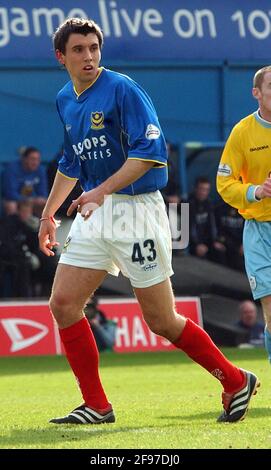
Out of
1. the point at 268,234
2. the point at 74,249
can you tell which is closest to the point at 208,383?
the point at 268,234

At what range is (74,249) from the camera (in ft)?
27.2

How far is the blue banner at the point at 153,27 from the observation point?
17.7 m

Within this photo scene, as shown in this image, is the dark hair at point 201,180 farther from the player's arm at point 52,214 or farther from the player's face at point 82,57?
the player's face at point 82,57

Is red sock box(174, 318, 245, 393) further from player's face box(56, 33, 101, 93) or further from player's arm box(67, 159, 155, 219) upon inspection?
player's face box(56, 33, 101, 93)

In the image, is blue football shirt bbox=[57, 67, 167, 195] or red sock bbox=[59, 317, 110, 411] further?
red sock bbox=[59, 317, 110, 411]

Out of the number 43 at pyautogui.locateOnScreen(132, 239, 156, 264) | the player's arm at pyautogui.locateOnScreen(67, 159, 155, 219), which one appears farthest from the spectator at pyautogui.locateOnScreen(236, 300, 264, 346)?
the player's arm at pyautogui.locateOnScreen(67, 159, 155, 219)

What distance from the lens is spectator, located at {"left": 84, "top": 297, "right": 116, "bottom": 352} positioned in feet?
55.8

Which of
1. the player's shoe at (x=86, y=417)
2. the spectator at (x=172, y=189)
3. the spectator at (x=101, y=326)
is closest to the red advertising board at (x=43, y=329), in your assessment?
the spectator at (x=101, y=326)

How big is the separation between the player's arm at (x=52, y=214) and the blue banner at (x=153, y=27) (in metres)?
9.09

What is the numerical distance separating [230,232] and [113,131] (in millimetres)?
10275

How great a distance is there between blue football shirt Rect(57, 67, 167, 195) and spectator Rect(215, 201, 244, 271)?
9.93 m

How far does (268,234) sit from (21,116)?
31.0 ft

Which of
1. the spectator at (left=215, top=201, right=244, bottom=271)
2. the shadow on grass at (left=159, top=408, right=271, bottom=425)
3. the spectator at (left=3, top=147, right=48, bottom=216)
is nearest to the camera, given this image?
the shadow on grass at (left=159, top=408, right=271, bottom=425)

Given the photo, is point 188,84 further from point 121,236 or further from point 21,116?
point 121,236
